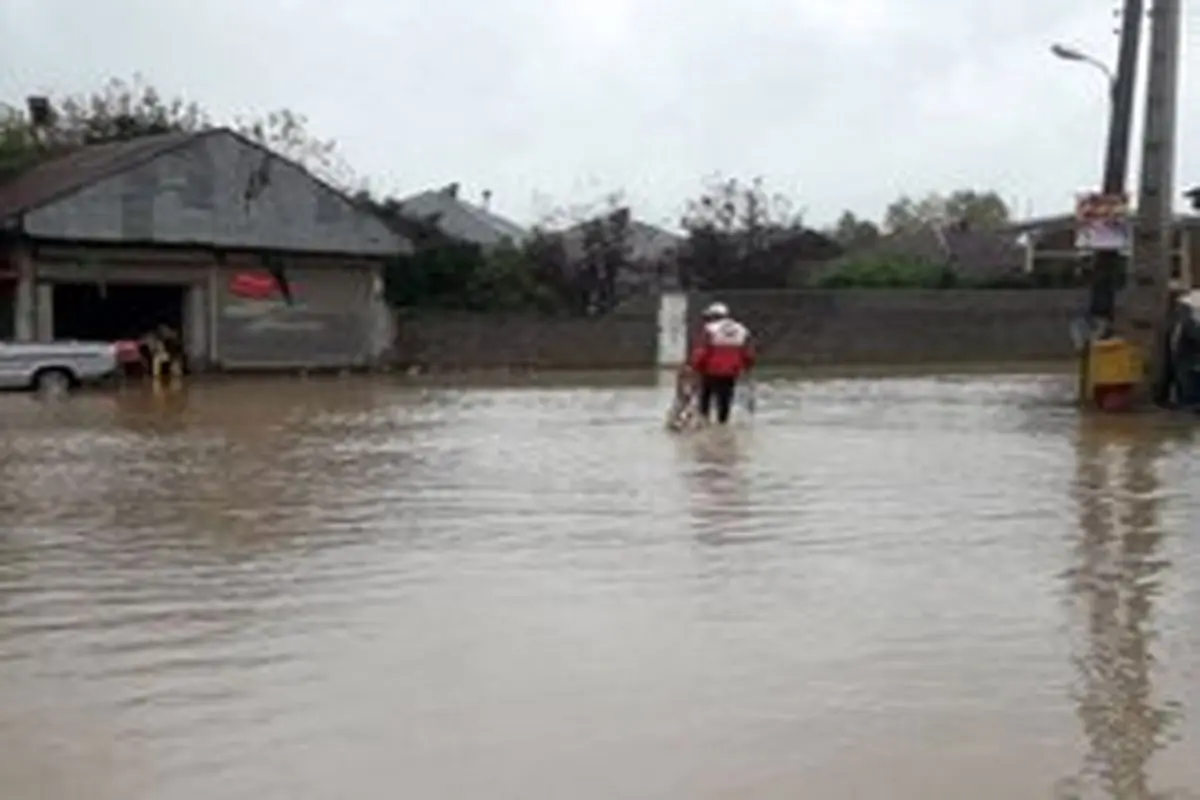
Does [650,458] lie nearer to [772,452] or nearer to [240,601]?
[772,452]

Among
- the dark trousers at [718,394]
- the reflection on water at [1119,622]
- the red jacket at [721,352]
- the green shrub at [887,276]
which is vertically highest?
the green shrub at [887,276]

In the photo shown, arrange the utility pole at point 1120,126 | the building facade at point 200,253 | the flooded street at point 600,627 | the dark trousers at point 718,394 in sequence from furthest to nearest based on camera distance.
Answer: the building facade at point 200,253 → the utility pole at point 1120,126 → the dark trousers at point 718,394 → the flooded street at point 600,627

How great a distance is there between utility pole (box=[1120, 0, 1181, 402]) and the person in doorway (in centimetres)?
685

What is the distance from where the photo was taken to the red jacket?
23.0m

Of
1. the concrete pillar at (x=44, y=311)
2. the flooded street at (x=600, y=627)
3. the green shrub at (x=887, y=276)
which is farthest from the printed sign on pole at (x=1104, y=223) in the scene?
the green shrub at (x=887, y=276)

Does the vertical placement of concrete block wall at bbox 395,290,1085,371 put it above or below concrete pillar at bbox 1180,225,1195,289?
below

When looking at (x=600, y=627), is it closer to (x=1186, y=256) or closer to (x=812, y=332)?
(x=1186, y=256)

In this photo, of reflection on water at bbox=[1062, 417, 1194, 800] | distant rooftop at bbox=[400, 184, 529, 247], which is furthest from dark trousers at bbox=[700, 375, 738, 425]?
distant rooftop at bbox=[400, 184, 529, 247]

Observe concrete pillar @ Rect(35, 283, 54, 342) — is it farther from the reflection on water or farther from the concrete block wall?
the reflection on water

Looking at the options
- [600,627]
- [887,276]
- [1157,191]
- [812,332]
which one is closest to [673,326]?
[812,332]

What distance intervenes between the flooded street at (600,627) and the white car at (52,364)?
61.5 ft

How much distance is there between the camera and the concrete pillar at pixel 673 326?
53.2 m

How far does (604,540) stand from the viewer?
12273 mm

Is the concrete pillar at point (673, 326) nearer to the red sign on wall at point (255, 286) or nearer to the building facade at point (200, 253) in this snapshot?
the building facade at point (200, 253)
